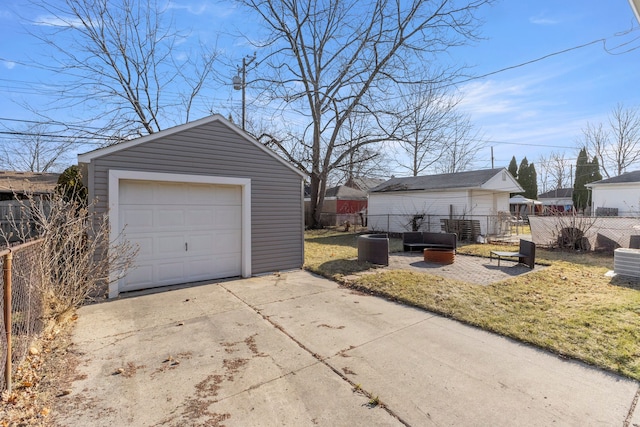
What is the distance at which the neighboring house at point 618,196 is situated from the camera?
1836 cm

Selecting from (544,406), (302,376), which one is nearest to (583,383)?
(544,406)

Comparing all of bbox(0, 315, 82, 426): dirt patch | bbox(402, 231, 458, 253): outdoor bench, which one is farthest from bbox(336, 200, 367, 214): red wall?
bbox(0, 315, 82, 426): dirt patch

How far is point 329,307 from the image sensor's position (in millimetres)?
5031

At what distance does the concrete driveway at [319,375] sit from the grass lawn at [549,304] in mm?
367

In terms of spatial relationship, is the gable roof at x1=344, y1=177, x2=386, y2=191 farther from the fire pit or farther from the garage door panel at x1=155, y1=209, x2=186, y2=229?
the garage door panel at x1=155, y1=209, x2=186, y2=229

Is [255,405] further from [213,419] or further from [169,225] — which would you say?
[169,225]

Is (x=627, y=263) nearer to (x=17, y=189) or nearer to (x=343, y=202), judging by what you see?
(x=17, y=189)

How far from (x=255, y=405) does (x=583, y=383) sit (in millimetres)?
3026

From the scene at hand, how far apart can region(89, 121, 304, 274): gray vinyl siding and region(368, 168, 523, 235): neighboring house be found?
10.2 metres

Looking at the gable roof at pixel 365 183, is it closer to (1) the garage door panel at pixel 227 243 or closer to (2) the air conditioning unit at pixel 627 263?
(2) the air conditioning unit at pixel 627 263

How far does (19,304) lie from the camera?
130 inches

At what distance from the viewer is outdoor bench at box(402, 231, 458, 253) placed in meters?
10.2

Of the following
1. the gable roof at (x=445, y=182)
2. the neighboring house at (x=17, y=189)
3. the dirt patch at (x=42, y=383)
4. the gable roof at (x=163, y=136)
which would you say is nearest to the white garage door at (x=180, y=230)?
the gable roof at (x=163, y=136)

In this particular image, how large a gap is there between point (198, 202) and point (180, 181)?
637 mm
